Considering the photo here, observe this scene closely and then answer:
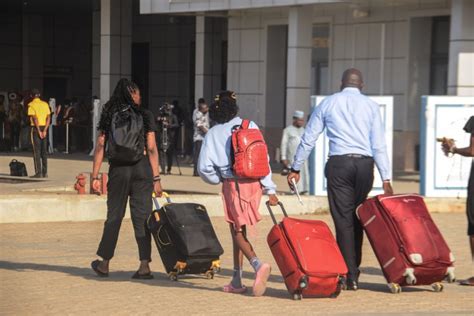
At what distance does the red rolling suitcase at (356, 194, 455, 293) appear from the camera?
32.5ft

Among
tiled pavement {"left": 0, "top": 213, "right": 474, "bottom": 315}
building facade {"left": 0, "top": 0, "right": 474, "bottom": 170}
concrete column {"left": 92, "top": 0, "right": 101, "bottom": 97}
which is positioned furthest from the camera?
concrete column {"left": 92, "top": 0, "right": 101, "bottom": 97}

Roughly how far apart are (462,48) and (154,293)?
54.0 feet

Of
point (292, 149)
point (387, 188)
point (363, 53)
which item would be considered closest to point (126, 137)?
point (387, 188)

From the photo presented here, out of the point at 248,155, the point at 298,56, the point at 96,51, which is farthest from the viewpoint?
the point at 96,51

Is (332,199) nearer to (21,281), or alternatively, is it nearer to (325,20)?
(21,281)

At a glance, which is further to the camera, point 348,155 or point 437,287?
point 437,287

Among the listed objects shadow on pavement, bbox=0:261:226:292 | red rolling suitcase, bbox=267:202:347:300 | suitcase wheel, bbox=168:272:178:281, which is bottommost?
shadow on pavement, bbox=0:261:226:292

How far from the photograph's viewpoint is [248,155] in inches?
385

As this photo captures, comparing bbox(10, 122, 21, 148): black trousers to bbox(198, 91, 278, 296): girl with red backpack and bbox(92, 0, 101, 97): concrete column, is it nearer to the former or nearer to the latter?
bbox(92, 0, 101, 97): concrete column

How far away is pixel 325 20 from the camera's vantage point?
3119 cm

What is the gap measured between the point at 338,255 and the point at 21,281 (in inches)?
114

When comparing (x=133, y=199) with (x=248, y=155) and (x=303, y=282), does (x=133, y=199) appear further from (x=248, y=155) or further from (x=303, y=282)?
(x=303, y=282)

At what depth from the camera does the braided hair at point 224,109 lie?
1012cm

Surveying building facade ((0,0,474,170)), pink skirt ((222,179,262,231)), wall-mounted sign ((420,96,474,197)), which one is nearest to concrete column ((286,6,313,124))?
building facade ((0,0,474,170))
